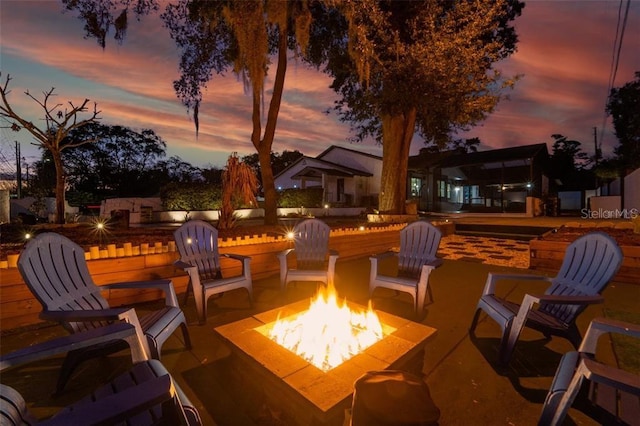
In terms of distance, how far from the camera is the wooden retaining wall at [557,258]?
5152 millimetres

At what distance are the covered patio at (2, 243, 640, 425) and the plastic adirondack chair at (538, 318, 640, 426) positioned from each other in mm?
124

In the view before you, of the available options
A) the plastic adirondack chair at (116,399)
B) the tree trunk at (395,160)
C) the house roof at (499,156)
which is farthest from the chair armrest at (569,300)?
the house roof at (499,156)

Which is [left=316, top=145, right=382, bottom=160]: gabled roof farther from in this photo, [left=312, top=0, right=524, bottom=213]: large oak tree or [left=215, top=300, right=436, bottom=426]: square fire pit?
[left=215, top=300, right=436, bottom=426]: square fire pit

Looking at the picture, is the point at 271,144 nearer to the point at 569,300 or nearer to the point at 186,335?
the point at 186,335

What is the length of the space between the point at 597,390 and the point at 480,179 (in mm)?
25621

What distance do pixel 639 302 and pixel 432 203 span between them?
21.9 m

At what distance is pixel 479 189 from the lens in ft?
90.5

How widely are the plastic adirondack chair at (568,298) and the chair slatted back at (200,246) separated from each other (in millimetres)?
3404

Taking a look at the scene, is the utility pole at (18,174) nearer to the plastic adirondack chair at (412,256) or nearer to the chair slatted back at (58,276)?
the chair slatted back at (58,276)

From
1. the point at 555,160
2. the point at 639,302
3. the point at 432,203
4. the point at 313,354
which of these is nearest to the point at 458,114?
the point at 639,302

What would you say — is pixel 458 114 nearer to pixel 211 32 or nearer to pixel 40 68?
pixel 211 32

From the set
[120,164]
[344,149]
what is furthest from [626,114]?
[120,164]

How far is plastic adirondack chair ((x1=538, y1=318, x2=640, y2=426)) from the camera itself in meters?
1.38
